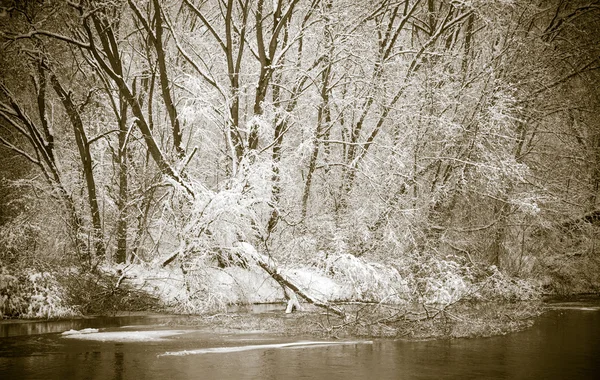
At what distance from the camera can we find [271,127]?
1908cm

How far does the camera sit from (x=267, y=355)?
38.0 feet

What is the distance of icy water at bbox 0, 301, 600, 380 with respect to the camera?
396 inches

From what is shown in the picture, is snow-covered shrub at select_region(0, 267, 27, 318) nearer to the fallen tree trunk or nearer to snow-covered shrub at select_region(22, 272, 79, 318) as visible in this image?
snow-covered shrub at select_region(22, 272, 79, 318)

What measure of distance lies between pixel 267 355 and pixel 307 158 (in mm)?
10013

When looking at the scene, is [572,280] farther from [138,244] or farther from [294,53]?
[138,244]

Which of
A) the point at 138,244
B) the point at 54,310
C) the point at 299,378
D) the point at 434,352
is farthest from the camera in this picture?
the point at 138,244

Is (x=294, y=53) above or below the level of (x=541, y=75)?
above

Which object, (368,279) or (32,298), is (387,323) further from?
(32,298)

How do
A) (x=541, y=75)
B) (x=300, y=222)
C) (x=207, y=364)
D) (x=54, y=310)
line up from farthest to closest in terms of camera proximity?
(x=541, y=75) → (x=300, y=222) → (x=54, y=310) → (x=207, y=364)

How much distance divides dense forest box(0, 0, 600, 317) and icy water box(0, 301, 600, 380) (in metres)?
2.66

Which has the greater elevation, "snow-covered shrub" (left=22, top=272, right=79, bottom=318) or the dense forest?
the dense forest

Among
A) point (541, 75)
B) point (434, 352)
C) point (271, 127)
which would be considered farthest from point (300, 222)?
point (541, 75)

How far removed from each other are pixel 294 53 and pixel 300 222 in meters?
7.76

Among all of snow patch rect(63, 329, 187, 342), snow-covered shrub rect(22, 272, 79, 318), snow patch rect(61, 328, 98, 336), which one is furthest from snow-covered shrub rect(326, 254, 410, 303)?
snow-covered shrub rect(22, 272, 79, 318)
